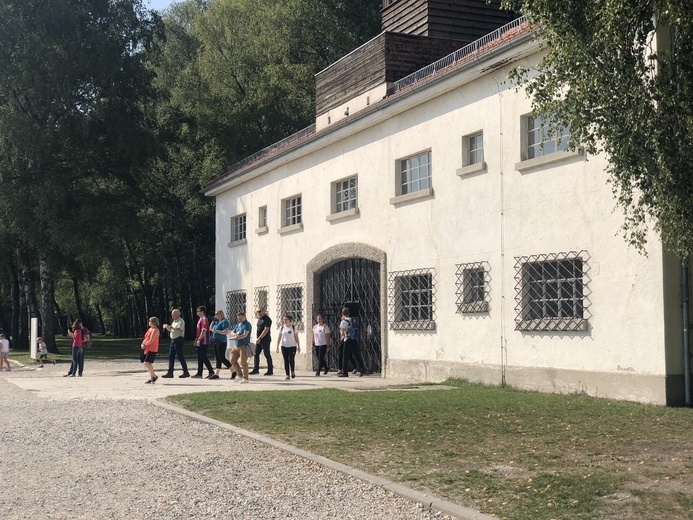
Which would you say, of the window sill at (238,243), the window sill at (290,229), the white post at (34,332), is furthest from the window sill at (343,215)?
the white post at (34,332)

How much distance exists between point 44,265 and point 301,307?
1642cm

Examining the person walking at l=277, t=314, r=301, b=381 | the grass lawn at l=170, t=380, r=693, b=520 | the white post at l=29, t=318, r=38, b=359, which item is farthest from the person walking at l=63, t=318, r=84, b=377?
the white post at l=29, t=318, r=38, b=359

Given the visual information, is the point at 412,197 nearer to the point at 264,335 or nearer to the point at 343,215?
the point at 343,215

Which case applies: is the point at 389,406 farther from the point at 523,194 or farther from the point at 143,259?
the point at 143,259

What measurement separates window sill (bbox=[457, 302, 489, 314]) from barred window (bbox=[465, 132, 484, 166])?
9.53ft

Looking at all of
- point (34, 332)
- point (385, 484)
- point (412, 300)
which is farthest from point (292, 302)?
point (385, 484)

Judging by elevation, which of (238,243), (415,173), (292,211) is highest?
(415,173)

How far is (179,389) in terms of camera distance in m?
18.0

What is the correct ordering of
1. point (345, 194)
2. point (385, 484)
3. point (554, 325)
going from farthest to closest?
point (345, 194), point (554, 325), point (385, 484)

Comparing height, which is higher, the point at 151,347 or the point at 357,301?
the point at 357,301

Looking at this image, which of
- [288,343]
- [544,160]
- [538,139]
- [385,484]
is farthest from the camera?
[288,343]

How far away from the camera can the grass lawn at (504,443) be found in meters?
7.11

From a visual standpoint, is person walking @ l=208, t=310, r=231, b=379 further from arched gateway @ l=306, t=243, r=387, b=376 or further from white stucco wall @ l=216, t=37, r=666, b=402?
white stucco wall @ l=216, t=37, r=666, b=402

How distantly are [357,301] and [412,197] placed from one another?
3.85 metres
